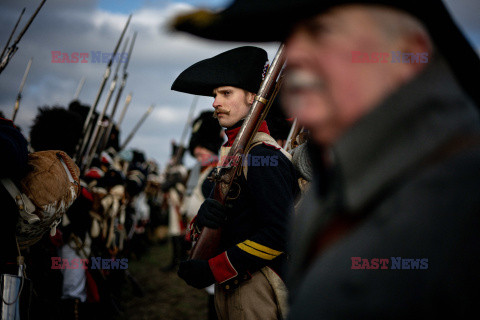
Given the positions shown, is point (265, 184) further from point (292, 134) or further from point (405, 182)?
point (405, 182)

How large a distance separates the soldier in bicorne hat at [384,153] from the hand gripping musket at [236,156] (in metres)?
1.43

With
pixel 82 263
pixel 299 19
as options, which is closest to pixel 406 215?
pixel 299 19

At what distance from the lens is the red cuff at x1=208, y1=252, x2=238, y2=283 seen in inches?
88.0

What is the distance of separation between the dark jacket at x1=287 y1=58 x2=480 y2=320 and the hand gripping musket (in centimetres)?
158

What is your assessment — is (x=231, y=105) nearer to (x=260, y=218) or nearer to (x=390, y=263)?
(x=260, y=218)

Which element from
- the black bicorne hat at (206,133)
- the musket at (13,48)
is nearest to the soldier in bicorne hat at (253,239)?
the musket at (13,48)

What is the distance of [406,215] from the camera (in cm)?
67

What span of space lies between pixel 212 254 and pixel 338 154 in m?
1.71

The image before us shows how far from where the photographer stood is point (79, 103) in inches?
255

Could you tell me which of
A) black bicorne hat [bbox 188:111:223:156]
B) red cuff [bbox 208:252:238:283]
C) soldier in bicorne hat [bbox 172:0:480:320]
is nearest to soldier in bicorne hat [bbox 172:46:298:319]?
red cuff [bbox 208:252:238:283]

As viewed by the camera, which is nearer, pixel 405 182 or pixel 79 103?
pixel 405 182

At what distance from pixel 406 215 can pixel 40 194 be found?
8.06 ft

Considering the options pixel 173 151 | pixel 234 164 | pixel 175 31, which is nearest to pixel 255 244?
pixel 234 164

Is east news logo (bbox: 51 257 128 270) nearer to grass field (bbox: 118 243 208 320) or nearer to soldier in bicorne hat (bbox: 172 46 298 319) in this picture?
grass field (bbox: 118 243 208 320)
